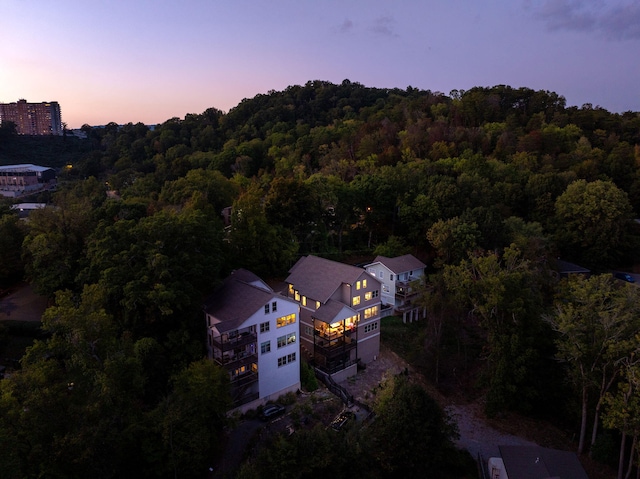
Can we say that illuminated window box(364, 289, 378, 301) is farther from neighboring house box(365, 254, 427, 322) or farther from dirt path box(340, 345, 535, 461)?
neighboring house box(365, 254, 427, 322)

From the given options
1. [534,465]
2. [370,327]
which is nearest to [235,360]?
[370,327]

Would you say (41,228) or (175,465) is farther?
(41,228)

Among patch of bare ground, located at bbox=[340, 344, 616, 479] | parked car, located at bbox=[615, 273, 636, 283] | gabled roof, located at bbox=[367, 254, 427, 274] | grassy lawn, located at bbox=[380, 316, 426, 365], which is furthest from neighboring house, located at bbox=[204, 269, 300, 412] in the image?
parked car, located at bbox=[615, 273, 636, 283]

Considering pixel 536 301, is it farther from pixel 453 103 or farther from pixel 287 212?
pixel 453 103

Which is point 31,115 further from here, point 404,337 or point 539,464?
point 539,464

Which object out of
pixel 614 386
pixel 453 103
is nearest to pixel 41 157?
pixel 453 103
